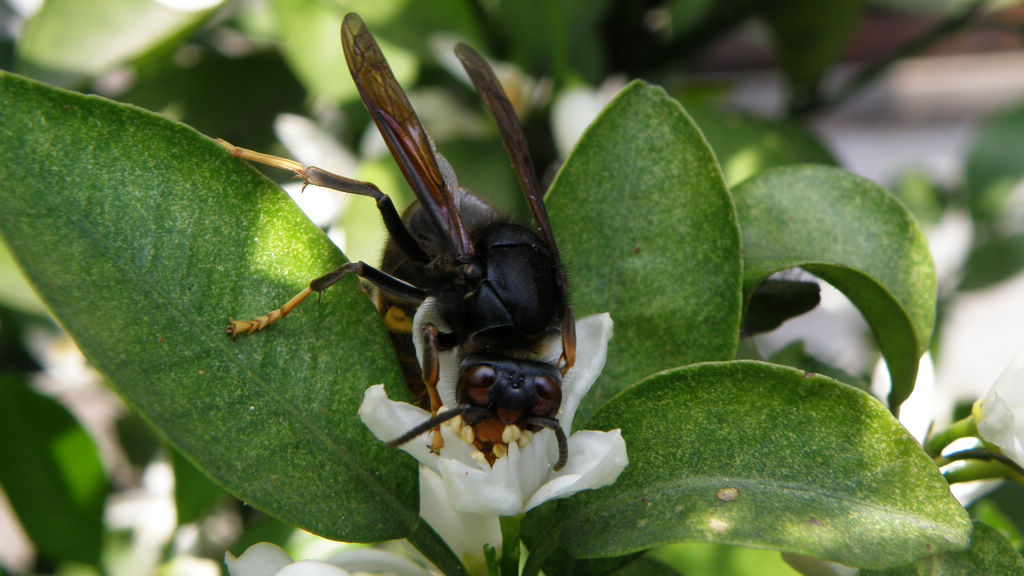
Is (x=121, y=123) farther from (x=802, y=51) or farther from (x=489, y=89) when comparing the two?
(x=802, y=51)

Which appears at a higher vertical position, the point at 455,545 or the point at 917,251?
the point at 917,251

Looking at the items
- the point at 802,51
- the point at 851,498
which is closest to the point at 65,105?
the point at 851,498

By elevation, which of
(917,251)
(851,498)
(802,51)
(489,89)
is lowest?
(851,498)

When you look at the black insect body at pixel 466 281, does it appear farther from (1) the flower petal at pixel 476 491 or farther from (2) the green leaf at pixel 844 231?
(2) the green leaf at pixel 844 231

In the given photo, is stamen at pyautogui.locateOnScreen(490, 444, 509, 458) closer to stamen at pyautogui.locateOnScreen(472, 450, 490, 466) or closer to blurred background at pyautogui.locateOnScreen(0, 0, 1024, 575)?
stamen at pyautogui.locateOnScreen(472, 450, 490, 466)

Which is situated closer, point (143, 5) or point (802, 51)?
point (143, 5)
